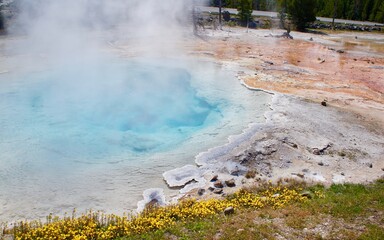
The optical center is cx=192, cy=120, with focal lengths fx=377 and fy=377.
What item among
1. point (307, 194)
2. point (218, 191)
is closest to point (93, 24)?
point (218, 191)

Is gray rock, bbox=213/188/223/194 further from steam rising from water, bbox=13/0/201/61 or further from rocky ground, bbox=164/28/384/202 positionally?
steam rising from water, bbox=13/0/201/61

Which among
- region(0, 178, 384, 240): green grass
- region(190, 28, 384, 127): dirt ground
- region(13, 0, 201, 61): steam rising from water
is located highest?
region(13, 0, 201, 61): steam rising from water

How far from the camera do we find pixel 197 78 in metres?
17.4

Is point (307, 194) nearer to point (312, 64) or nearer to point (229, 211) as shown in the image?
point (229, 211)

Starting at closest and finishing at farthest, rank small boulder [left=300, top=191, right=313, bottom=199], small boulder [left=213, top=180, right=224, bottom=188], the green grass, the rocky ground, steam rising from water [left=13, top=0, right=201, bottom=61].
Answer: the green grass, small boulder [left=300, top=191, right=313, bottom=199], small boulder [left=213, top=180, right=224, bottom=188], the rocky ground, steam rising from water [left=13, top=0, right=201, bottom=61]

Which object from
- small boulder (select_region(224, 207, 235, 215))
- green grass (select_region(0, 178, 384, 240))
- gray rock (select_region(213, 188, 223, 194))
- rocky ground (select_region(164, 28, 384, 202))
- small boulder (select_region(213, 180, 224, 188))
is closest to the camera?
green grass (select_region(0, 178, 384, 240))

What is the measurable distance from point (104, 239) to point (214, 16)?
3355cm

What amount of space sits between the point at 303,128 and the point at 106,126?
20.3ft

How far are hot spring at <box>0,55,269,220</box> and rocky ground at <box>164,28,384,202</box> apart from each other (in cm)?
79

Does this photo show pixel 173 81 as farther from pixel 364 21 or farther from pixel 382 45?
pixel 364 21

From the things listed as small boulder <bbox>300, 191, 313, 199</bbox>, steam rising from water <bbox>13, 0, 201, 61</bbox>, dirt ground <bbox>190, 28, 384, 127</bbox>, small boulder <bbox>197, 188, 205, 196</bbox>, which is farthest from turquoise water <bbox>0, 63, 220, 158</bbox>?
small boulder <bbox>300, 191, 313, 199</bbox>

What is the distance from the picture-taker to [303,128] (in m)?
11.2

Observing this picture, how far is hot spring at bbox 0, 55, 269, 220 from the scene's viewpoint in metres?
8.16

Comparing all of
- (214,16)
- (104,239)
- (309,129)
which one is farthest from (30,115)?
(214,16)
